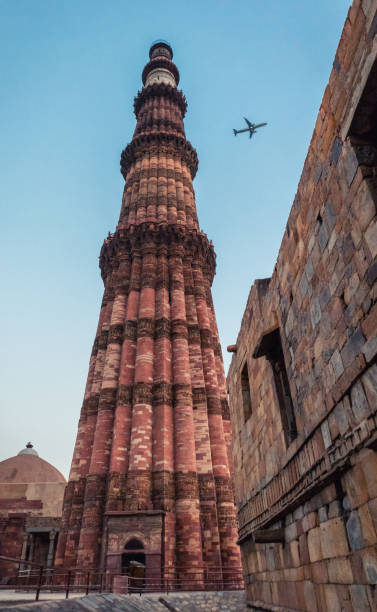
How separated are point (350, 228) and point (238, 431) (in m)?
5.89

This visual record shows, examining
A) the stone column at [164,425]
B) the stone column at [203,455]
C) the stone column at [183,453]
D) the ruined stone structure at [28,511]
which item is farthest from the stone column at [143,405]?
the ruined stone structure at [28,511]

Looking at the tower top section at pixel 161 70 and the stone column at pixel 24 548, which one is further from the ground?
the tower top section at pixel 161 70

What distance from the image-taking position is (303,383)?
502 cm

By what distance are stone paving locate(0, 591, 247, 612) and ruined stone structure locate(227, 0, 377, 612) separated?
130 inches

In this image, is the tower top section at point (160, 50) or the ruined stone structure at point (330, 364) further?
the tower top section at point (160, 50)

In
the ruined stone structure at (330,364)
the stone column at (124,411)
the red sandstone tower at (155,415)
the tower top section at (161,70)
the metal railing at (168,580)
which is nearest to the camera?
the ruined stone structure at (330,364)

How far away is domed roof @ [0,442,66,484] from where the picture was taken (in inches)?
1268

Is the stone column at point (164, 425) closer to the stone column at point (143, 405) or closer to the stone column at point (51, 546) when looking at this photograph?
the stone column at point (143, 405)

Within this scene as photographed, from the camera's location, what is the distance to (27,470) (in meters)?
33.2

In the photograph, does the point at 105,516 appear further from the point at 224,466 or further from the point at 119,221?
the point at 119,221

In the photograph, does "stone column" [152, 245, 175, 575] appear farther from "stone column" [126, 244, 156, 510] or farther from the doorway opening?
the doorway opening

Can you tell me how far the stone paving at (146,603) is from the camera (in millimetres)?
6766

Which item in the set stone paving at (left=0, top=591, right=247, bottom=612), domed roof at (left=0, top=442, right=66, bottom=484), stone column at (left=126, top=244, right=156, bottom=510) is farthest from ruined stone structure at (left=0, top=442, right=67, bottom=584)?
stone paving at (left=0, top=591, right=247, bottom=612)

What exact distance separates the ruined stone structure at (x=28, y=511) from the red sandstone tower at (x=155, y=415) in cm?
268
